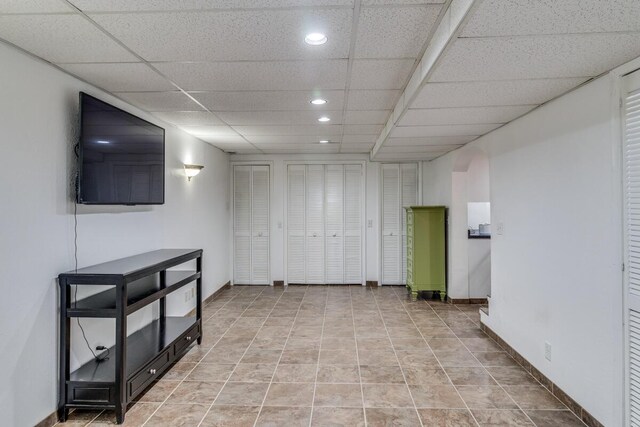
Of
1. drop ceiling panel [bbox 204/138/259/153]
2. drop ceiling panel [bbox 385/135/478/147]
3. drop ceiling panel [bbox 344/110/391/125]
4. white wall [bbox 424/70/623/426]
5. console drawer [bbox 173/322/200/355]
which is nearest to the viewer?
white wall [bbox 424/70/623/426]

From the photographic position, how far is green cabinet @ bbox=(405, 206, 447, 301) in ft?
18.7

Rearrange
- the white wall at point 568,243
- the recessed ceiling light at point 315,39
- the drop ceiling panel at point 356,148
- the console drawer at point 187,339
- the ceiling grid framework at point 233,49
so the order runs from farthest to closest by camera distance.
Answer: the drop ceiling panel at point 356,148 < the console drawer at point 187,339 < the white wall at point 568,243 < the recessed ceiling light at point 315,39 < the ceiling grid framework at point 233,49

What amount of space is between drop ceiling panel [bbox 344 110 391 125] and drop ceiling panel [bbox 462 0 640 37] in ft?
6.41

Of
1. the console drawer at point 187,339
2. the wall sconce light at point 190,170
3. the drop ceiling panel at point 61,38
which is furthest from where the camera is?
the wall sconce light at point 190,170

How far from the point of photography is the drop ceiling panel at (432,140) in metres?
4.30

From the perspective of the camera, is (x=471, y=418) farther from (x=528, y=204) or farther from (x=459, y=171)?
(x=459, y=171)

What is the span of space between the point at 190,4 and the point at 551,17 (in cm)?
158

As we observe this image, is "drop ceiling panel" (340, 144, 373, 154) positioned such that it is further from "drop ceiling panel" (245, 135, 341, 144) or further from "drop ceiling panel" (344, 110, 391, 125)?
"drop ceiling panel" (344, 110, 391, 125)

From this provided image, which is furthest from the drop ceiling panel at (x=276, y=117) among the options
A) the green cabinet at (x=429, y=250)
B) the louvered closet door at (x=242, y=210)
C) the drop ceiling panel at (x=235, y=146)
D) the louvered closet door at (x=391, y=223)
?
the louvered closet door at (x=391, y=223)

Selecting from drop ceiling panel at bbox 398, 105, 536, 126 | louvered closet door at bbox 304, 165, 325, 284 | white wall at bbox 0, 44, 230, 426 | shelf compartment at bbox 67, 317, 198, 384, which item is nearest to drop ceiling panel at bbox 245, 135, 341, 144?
louvered closet door at bbox 304, 165, 325, 284

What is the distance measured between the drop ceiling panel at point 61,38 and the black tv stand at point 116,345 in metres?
1.36

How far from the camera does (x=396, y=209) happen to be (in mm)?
6637

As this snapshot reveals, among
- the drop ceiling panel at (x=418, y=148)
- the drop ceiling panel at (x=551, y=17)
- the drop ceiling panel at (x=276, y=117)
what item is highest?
the drop ceiling panel at (x=276, y=117)

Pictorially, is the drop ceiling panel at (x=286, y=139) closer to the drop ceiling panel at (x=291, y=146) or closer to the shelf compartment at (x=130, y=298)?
the drop ceiling panel at (x=291, y=146)
